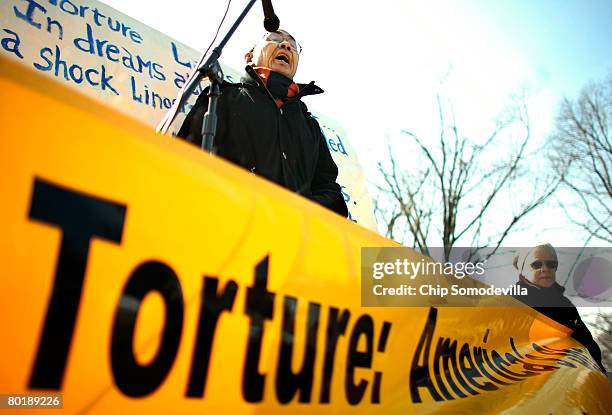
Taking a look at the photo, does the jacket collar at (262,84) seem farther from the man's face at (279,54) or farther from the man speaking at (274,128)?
the man's face at (279,54)

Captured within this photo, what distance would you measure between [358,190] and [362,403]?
9.58 ft

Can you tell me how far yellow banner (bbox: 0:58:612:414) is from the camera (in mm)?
574

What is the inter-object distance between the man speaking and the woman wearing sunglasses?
1.68 metres

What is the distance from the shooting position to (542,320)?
2344 millimetres

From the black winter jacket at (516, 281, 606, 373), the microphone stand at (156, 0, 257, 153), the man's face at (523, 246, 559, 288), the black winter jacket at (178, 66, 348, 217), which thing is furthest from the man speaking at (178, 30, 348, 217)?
the man's face at (523, 246, 559, 288)

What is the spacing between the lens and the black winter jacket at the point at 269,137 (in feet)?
6.46

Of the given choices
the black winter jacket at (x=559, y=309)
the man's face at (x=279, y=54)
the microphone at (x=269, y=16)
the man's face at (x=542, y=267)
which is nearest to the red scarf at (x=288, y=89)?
the man's face at (x=279, y=54)

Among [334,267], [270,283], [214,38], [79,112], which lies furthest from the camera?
[214,38]

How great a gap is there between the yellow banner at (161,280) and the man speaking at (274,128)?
908mm

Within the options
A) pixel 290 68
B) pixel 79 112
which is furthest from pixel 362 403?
pixel 290 68

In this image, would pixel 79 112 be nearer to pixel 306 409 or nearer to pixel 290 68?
pixel 306 409

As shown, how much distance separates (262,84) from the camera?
2.17m

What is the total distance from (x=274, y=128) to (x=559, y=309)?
2.35 meters

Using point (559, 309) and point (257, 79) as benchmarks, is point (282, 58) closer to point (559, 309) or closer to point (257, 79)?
point (257, 79)
